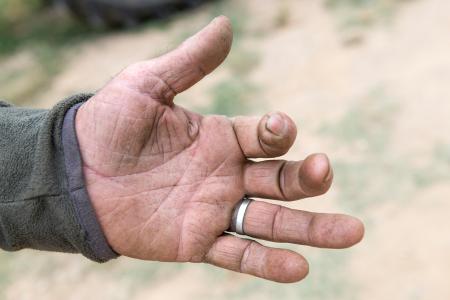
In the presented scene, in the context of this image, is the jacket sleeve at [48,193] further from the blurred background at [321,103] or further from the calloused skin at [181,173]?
the blurred background at [321,103]

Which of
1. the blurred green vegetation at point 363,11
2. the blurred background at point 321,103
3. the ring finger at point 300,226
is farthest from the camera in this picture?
the blurred green vegetation at point 363,11

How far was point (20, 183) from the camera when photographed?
1518 millimetres

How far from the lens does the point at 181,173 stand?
5.05 feet

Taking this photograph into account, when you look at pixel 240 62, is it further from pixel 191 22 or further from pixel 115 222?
pixel 115 222

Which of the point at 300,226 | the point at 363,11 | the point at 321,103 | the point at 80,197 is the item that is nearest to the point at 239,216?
the point at 300,226

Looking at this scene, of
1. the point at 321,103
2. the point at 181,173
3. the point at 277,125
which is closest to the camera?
the point at 277,125

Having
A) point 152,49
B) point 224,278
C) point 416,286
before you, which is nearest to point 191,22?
point 152,49

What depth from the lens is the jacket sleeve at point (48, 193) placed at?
58.3 inches

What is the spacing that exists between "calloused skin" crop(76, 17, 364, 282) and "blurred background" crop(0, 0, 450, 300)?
0.94 meters

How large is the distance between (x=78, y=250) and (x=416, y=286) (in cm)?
129

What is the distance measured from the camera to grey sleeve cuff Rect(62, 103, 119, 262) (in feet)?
4.86

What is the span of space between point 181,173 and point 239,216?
7.2 inches

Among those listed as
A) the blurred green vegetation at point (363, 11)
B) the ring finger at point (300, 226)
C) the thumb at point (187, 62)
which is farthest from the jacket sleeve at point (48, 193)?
the blurred green vegetation at point (363, 11)

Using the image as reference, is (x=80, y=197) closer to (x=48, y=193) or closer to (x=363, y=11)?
(x=48, y=193)
